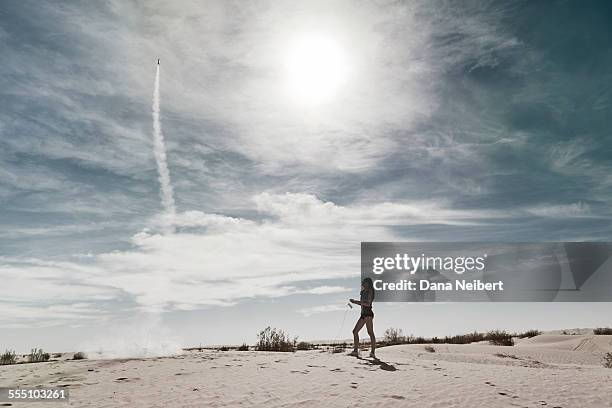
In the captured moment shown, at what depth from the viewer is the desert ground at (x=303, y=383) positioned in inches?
382

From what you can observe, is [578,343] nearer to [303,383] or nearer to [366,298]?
[366,298]

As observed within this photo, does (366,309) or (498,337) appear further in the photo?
(498,337)

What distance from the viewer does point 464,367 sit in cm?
1441

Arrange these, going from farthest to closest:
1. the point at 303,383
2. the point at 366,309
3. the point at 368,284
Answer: the point at 368,284 → the point at 366,309 → the point at 303,383

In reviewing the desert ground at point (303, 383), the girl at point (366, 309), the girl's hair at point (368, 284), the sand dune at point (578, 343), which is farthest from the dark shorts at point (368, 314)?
the sand dune at point (578, 343)

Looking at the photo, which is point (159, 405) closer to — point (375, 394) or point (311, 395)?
point (311, 395)

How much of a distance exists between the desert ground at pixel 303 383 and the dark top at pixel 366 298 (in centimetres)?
150

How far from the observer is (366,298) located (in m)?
14.8

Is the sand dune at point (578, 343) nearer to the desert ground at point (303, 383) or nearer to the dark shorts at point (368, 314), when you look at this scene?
the desert ground at point (303, 383)

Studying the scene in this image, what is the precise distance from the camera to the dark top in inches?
581

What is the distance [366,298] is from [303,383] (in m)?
4.38

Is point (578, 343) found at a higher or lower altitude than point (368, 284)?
lower

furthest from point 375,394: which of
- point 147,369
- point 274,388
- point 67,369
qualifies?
point 67,369

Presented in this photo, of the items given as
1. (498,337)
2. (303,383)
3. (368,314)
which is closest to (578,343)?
(498,337)
